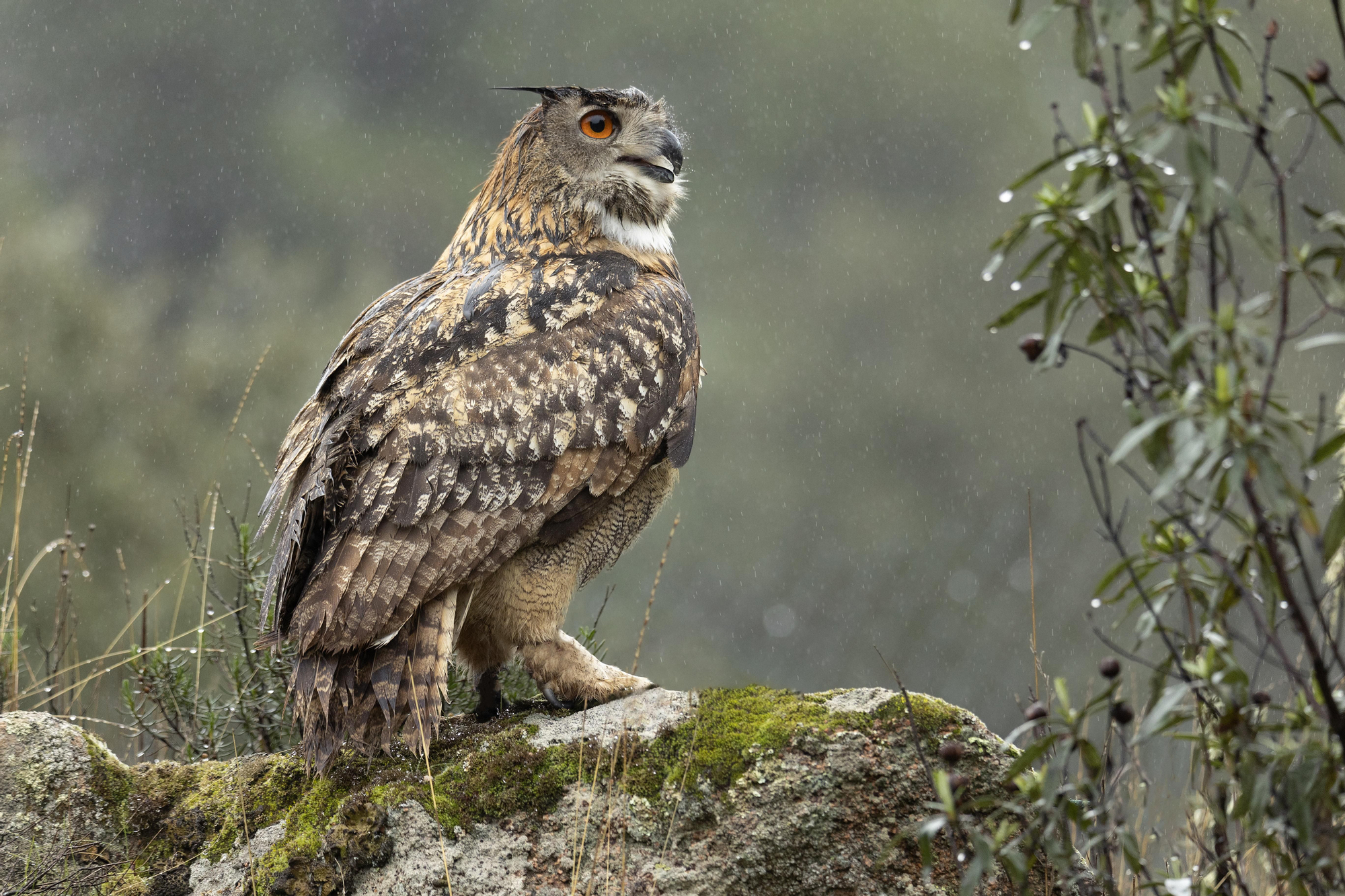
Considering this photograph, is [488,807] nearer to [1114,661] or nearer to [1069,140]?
[1114,661]

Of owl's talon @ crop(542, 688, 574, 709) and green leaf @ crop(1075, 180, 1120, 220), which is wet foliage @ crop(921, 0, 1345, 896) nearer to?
green leaf @ crop(1075, 180, 1120, 220)

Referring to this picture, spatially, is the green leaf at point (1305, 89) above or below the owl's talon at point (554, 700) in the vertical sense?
above

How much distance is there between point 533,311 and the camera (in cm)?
275

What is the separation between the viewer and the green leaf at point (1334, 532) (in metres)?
1.23

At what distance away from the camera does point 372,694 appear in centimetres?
237

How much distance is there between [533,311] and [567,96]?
0.82 meters

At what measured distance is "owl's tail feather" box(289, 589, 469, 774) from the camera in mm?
2332

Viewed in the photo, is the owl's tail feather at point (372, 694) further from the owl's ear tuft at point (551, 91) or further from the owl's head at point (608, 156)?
the owl's ear tuft at point (551, 91)

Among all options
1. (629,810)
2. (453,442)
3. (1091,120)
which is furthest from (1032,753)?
(453,442)

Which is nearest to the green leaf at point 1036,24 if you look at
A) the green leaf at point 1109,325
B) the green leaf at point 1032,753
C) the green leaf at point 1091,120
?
the green leaf at point 1091,120

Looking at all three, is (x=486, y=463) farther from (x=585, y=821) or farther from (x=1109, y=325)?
(x=1109, y=325)

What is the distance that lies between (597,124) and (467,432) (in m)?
1.10

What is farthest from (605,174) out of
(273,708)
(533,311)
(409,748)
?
(273,708)

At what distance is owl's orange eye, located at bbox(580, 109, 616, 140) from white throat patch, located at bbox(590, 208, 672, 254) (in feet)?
0.77
